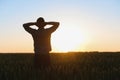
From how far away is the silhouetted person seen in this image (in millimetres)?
13992

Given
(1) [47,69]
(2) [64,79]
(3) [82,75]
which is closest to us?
(2) [64,79]

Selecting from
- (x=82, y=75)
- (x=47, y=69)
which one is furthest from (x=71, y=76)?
(x=47, y=69)

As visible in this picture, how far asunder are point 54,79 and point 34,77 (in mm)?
553

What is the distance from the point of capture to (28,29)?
46.3 feet

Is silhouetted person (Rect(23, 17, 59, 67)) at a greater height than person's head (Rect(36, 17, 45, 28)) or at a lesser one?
lesser

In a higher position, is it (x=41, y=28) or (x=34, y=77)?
(x=41, y=28)

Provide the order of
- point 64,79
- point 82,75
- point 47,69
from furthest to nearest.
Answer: point 47,69, point 82,75, point 64,79

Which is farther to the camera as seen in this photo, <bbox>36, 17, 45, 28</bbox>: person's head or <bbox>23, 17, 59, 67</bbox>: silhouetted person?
<bbox>23, 17, 59, 67</bbox>: silhouetted person

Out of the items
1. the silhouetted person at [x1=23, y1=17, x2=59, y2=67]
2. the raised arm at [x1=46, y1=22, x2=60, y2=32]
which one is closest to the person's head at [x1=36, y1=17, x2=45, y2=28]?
the silhouetted person at [x1=23, y1=17, x2=59, y2=67]

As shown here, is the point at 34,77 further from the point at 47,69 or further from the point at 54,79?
the point at 47,69

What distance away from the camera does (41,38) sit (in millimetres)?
14289

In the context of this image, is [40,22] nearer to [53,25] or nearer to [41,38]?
[53,25]

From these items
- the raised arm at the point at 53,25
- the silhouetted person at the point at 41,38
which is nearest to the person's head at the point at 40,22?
the silhouetted person at the point at 41,38

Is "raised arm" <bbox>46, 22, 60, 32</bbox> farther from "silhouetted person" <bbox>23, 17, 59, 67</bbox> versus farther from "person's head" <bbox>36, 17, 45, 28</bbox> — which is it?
"person's head" <bbox>36, 17, 45, 28</bbox>
